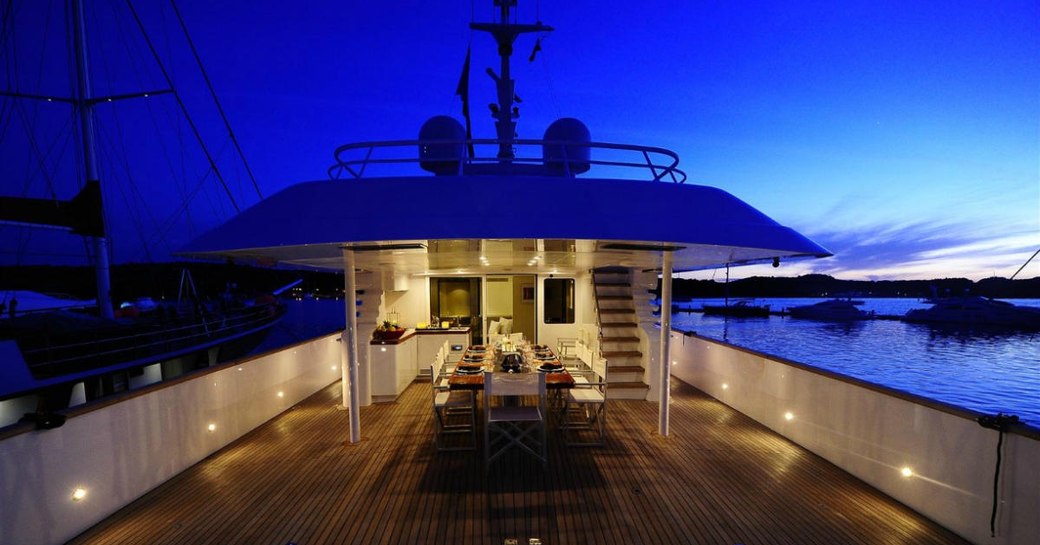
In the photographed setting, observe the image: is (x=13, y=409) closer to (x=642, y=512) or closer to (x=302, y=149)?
(x=642, y=512)

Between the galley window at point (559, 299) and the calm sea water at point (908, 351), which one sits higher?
the galley window at point (559, 299)

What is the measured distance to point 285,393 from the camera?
541 centimetres

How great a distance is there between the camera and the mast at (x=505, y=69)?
238 inches

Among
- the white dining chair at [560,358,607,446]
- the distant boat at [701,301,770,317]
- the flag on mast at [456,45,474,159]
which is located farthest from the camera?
the distant boat at [701,301,770,317]

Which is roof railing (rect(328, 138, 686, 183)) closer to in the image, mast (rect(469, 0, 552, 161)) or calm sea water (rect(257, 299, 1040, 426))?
mast (rect(469, 0, 552, 161))

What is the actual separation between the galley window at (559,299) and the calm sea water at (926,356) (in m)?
14.7

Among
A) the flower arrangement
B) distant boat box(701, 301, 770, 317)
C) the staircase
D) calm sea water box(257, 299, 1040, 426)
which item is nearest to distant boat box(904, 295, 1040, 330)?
calm sea water box(257, 299, 1040, 426)

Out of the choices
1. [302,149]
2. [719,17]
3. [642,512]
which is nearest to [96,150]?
[642,512]

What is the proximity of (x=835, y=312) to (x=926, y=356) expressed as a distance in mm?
22613

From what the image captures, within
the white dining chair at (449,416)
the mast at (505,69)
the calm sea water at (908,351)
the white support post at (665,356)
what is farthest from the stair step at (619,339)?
the calm sea water at (908,351)

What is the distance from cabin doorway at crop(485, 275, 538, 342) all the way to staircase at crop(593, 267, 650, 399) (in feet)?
7.12

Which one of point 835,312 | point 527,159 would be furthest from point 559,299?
point 835,312

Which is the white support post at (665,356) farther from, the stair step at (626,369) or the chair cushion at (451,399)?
the chair cushion at (451,399)

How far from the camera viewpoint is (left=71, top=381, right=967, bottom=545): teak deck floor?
8.91 ft
